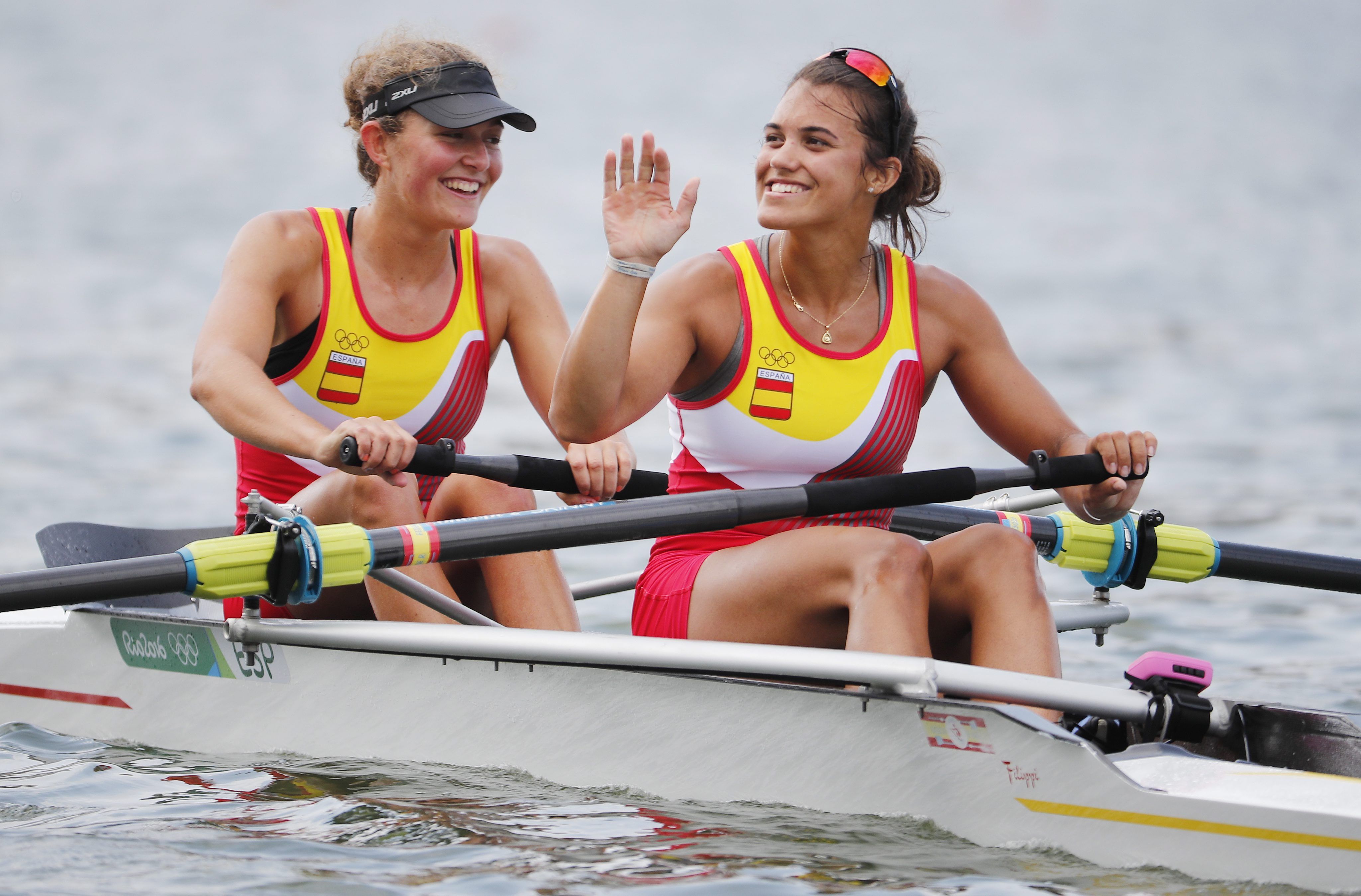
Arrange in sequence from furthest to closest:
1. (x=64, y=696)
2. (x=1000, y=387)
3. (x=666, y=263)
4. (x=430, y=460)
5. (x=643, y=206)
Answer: (x=666, y=263) < (x=64, y=696) < (x=1000, y=387) < (x=430, y=460) < (x=643, y=206)

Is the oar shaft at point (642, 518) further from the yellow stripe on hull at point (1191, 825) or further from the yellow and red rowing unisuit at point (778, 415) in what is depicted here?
the yellow stripe on hull at point (1191, 825)

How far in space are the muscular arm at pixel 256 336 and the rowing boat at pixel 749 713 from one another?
35 centimetres

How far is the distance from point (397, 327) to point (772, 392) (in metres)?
1.03

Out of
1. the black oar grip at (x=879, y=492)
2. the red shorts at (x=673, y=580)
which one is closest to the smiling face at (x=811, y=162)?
the black oar grip at (x=879, y=492)

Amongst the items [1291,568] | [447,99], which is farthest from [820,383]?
[1291,568]

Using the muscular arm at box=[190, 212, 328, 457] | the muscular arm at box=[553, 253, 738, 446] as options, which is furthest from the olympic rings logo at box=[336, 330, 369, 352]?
the muscular arm at box=[553, 253, 738, 446]

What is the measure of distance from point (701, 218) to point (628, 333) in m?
18.8

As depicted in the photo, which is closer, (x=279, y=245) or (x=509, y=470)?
(x=509, y=470)

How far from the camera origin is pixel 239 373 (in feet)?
11.1

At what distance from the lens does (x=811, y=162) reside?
312cm

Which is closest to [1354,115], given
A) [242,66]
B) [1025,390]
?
[242,66]

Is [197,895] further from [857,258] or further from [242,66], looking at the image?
[242,66]

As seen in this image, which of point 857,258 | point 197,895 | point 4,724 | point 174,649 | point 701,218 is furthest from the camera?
point 701,218

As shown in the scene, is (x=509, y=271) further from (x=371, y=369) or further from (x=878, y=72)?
(x=878, y=72)
